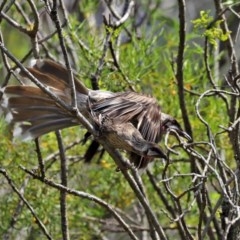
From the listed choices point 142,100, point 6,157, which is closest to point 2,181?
point 6,157

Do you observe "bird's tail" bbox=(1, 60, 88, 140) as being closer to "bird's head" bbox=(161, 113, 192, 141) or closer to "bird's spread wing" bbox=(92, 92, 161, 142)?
"bird's spread wing" bbox=(92, 92, 161, 142)

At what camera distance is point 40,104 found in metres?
3.23

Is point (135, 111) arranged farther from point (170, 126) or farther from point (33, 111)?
point (33, 111)

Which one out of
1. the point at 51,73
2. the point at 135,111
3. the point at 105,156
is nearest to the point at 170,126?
the point at 135,111

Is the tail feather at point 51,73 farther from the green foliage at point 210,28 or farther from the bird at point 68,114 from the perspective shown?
the green foliage at point 210,28

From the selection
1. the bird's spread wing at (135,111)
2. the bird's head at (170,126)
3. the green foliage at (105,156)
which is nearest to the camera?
the bird's spread wing at (135,111)

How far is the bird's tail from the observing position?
3209 millimetres

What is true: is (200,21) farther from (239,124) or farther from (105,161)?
(105,161)

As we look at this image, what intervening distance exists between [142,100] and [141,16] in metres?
2.38

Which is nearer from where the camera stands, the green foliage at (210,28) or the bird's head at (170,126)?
the green foliage at (210,28)

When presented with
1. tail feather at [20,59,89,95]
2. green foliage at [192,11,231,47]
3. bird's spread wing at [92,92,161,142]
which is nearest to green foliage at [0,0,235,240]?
green foliage at [192,11,231,47]

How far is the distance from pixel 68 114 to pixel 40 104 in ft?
0.42

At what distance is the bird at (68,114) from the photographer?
10.3 ft

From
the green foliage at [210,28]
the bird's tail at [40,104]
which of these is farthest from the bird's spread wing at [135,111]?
the green foliage at [210,28]
